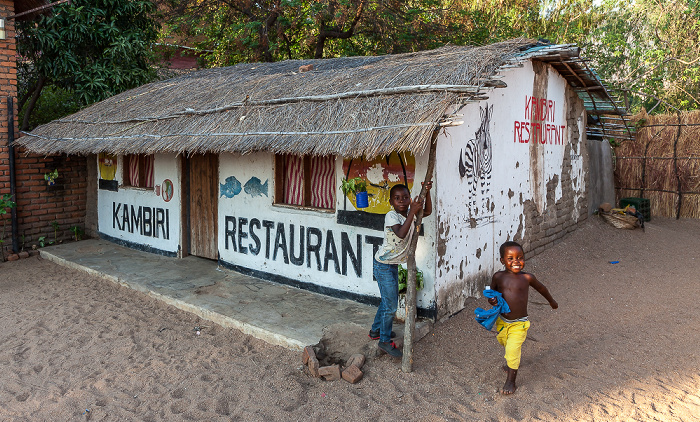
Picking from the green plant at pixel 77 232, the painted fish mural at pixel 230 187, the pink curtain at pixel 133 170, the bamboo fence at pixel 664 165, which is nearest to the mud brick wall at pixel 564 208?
the bamboo fence at pixel 664 165

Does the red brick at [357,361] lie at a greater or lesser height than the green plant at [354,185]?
lesser

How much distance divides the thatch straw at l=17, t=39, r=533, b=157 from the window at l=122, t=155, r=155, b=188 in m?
0.89

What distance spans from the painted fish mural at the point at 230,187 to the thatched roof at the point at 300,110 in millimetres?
936

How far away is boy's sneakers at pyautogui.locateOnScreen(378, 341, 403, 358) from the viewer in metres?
4.73

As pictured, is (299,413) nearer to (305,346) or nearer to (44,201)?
(305,346)

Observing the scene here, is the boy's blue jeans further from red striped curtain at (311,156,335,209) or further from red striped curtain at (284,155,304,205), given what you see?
red striped curtain at (284,155,304,205)

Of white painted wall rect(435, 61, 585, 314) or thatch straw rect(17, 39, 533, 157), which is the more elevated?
thatch straw rect(17, 39, 533, 157)

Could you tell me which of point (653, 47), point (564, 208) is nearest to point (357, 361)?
point (564, 208)

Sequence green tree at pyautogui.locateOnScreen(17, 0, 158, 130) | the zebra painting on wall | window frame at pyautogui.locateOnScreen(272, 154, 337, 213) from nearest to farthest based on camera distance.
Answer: the zebra painting on wall
window frame at pyautogui.locateOnScreen(272, 154, 337, 213)
green tree at pyautogui.locateOnScreen(17, 0, 158, 130)

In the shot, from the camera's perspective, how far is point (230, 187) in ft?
24.8

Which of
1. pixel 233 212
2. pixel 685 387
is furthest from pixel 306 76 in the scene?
pixel 685 387

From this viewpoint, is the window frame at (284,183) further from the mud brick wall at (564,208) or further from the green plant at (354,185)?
the mud brick wall at (564,208)

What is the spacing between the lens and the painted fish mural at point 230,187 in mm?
7461

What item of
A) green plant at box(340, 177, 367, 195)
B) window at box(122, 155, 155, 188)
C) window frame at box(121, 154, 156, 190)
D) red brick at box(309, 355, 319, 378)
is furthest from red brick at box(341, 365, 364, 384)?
window at box(122, 155, 155, 188)
